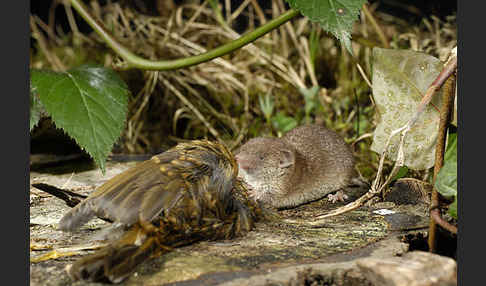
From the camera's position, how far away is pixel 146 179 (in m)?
1.71

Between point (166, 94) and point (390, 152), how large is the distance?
233 centimetres

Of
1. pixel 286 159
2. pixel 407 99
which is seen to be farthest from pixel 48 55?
pixel 407 99

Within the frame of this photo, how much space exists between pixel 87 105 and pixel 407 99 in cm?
135

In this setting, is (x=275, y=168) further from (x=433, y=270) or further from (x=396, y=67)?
(x=433, y=270)

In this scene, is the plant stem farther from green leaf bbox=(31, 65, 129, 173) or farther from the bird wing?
the bird wing

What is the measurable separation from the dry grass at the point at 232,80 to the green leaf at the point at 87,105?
1260 millimetres

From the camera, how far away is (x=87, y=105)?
2.33m

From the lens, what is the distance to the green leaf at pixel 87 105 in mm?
2229

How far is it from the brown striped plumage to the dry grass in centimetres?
168

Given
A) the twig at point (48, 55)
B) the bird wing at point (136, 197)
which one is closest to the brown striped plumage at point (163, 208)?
the bird wing at point (136, 197)

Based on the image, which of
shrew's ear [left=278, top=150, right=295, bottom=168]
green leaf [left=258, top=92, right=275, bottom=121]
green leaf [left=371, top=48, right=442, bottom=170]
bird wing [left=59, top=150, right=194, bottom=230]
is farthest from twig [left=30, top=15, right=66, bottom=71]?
green leaf [left=371, top=48, right=442, bottom=170]

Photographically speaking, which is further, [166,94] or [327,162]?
[166,94]

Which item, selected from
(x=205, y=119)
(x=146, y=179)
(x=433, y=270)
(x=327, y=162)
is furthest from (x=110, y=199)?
(x=205, y=119)

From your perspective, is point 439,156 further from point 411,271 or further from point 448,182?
point 411,271
